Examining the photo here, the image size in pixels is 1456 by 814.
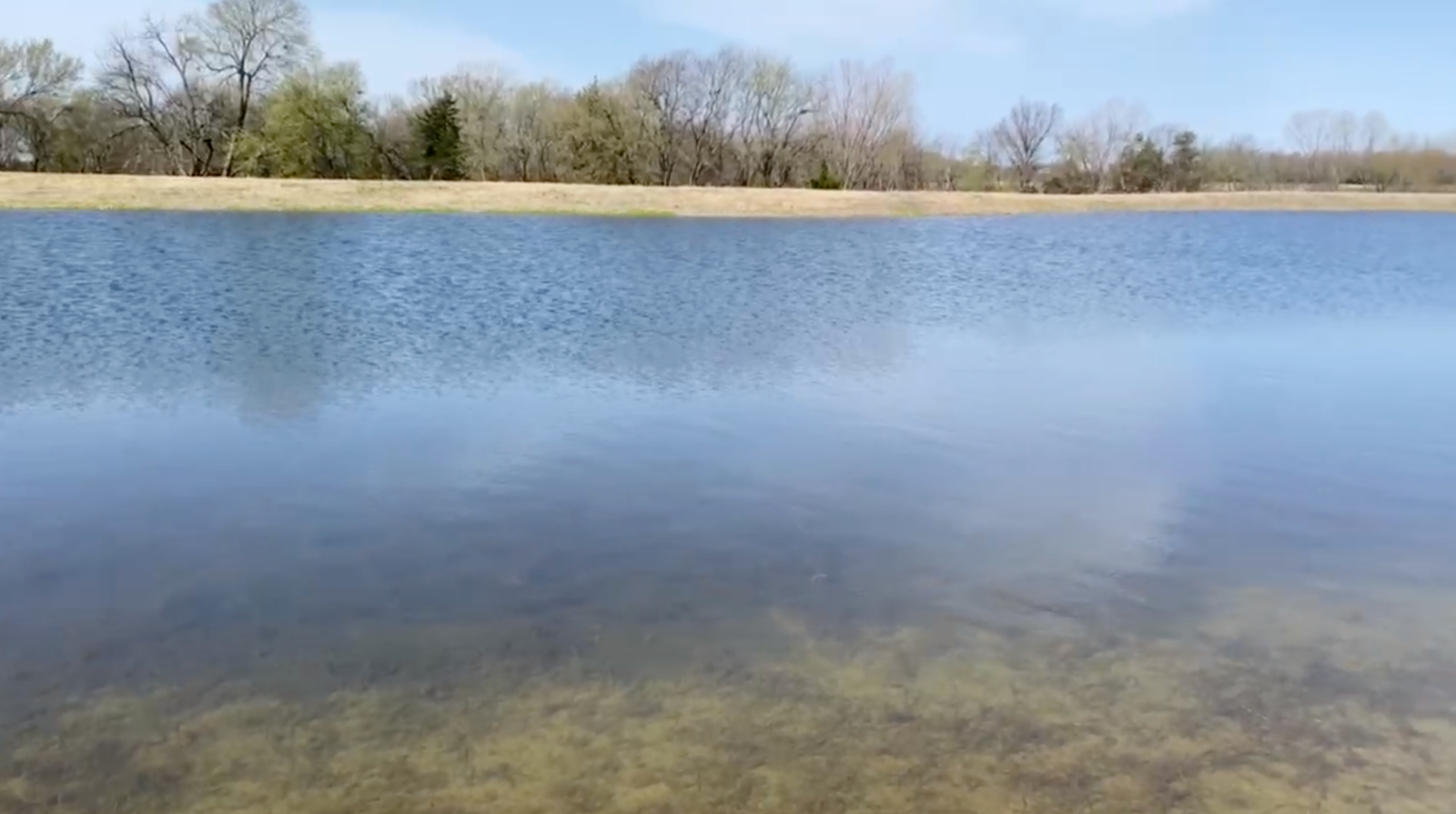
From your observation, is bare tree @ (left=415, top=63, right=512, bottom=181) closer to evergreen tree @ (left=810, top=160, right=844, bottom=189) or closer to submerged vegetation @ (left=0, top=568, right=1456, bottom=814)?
evergreen tree @ (left=810, top=160, right=844, bottom=189)

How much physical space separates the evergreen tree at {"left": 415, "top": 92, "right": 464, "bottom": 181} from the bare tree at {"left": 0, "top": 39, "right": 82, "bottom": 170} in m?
14.1

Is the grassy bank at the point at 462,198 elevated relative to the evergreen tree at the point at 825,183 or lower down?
lower down

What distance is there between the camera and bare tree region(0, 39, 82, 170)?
46.7 m

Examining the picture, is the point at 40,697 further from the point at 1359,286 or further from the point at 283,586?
the point at 1359,286

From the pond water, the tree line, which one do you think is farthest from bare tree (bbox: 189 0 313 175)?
the pond water

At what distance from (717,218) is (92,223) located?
17.4 m

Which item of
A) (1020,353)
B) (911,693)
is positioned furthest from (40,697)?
(1020,353)

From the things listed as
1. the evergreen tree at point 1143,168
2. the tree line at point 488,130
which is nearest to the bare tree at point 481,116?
the tree line at point 488,130

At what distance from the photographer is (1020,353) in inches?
480

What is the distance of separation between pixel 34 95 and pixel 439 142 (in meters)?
15.9

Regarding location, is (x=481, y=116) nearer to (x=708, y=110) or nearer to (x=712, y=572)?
(x=708, y=110)

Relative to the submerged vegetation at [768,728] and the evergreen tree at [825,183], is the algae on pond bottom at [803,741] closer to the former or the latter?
the submerged vegetation at [768,728]

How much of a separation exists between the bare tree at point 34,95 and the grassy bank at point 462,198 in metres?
13.7

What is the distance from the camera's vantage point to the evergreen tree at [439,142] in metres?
48.6
